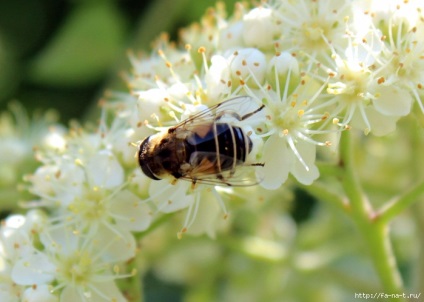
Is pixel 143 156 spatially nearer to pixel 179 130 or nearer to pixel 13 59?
pixel 179 130

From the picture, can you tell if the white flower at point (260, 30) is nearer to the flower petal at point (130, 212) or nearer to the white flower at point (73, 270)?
the flower petal at point (130, 212)

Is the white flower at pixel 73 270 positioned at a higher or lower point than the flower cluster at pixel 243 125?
lower

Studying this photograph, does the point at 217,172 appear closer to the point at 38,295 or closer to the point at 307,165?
the point at 307,165

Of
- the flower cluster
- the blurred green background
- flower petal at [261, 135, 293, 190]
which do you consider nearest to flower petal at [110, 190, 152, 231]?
the flower cluster

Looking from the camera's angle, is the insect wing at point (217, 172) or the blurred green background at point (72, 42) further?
the blurred green background at point (72, 42)

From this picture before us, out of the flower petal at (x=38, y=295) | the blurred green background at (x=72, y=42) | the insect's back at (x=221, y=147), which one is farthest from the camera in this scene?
the blurred green background at (x=72, y=42)

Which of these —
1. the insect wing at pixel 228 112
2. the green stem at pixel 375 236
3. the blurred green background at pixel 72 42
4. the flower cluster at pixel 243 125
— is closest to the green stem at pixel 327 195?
the green stem at pixel 375 236

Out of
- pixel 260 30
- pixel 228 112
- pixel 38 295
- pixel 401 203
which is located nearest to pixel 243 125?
pixel 228 112

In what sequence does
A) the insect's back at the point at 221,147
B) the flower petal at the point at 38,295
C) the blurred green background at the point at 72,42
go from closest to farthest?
the insect's back at the point at 221,147
the flower petal at the point at 38,295
the blurred green background at the point at 72,42
